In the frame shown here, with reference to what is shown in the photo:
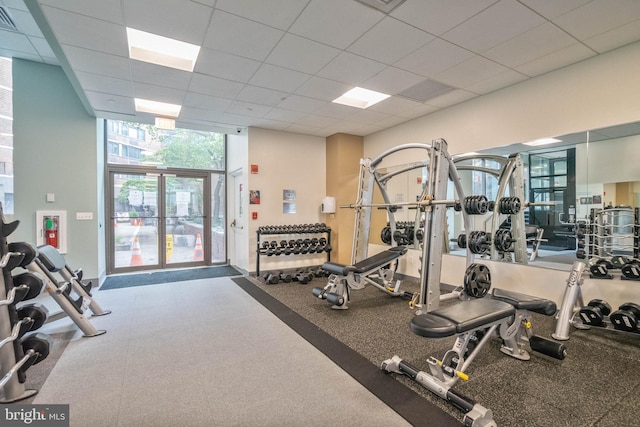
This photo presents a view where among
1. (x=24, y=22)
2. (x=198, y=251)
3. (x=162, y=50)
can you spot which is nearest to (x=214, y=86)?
(x=162, y=50)

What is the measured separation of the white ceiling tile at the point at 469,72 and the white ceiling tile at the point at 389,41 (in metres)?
0.73

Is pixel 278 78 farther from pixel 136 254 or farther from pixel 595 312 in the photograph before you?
pixel 136 254

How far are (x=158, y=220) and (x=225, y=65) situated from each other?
4.10 m

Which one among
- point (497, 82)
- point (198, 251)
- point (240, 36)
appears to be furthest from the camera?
point (198, 251)

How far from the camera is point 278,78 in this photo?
12.0 feet

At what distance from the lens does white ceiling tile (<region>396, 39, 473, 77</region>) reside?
2967 mm

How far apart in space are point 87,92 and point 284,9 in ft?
10.8

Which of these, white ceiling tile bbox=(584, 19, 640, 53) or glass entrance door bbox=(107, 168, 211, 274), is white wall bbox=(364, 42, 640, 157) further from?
glass entrance door bbox=(107, 168, 211, 274)

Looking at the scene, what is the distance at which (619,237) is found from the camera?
10.3ft

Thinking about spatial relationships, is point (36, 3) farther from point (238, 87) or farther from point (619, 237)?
point (619, 237)

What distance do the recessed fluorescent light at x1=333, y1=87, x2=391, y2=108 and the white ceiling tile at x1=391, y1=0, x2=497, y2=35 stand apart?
1553mm

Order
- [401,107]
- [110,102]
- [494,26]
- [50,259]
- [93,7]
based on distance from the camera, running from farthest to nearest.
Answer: [401,107] < [110,102] < [50,259] < [494,26] < [93,7]

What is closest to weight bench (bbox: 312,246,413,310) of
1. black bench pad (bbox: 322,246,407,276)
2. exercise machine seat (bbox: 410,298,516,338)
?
black bench pad (bbox: 322,246,407,276)

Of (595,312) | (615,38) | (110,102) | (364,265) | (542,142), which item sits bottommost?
(595,312)
